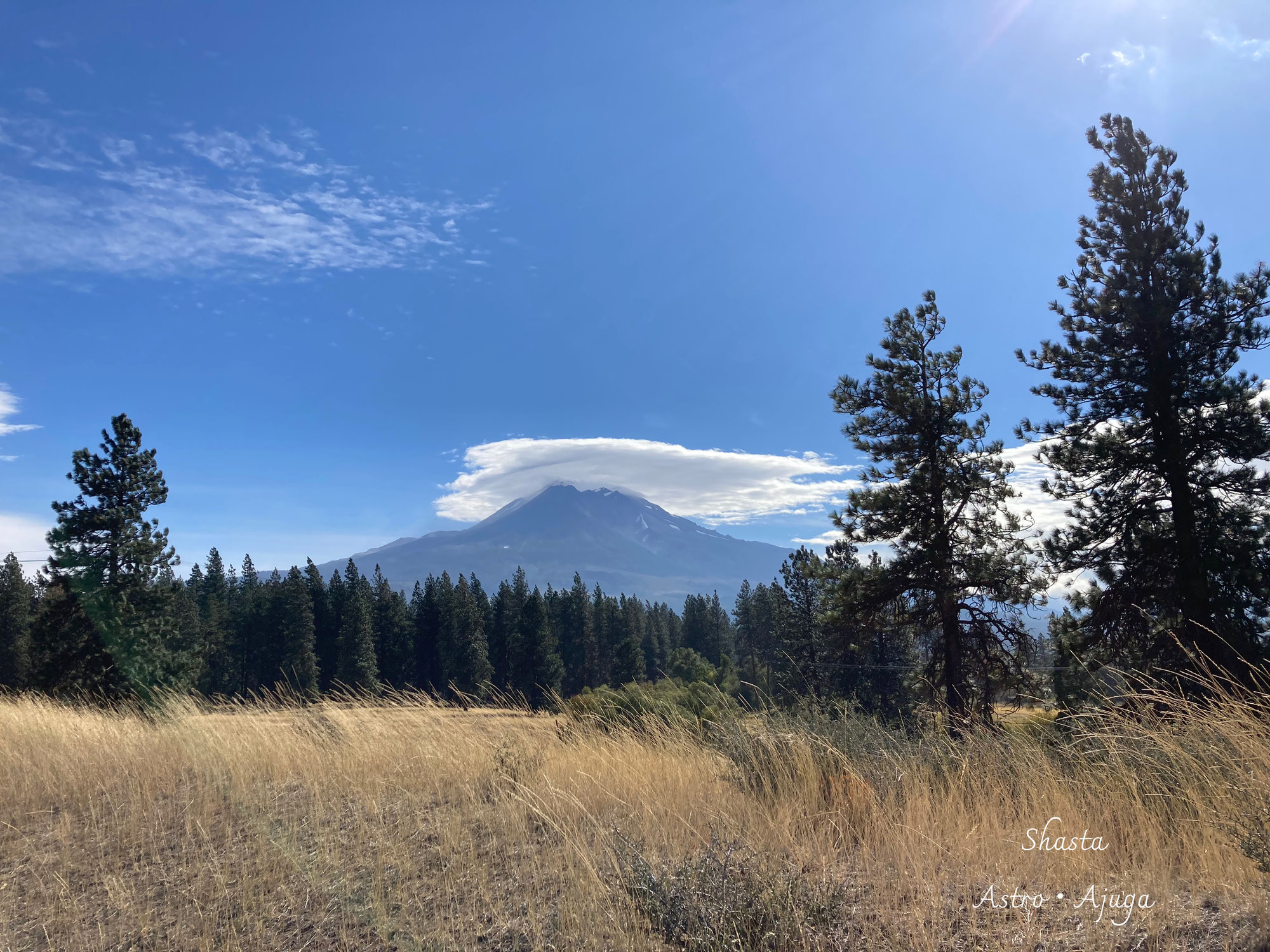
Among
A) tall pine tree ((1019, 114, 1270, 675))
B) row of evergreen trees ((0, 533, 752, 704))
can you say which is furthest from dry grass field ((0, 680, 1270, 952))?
row of evergreen trees ((0, 533, 752, 704))

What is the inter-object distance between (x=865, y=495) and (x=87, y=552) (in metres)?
29.7

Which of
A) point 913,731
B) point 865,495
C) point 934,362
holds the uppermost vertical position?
point 934,362

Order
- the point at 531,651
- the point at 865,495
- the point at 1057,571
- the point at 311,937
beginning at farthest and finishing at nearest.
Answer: the point at 531,651 → the point at 865,495 → the point at 1057,571 → the point at 311,937

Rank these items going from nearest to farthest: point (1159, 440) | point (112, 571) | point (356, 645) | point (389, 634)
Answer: point (1159, 440) < point (112, 571) < point (356, 645) < point (389, 634)

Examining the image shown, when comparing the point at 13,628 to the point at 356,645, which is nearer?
the point at 13,628

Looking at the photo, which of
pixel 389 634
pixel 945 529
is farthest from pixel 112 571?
pixel 389 634

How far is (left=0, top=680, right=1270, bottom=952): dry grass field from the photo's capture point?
9.46 ft

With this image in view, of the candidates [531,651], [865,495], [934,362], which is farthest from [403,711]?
Result: [531,651]

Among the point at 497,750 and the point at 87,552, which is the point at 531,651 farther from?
the point at 497,750

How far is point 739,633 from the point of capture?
97.9 m

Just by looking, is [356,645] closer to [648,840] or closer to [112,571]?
[112,571]

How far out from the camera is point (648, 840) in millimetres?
3883

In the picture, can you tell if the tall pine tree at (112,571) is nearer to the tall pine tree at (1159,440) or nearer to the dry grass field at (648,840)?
the dry grass field at (648,840)

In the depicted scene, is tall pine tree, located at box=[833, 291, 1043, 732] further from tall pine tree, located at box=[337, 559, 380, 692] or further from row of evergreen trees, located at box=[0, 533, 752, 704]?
tall pine tree, located at box=[337, 559, 380, 692]
